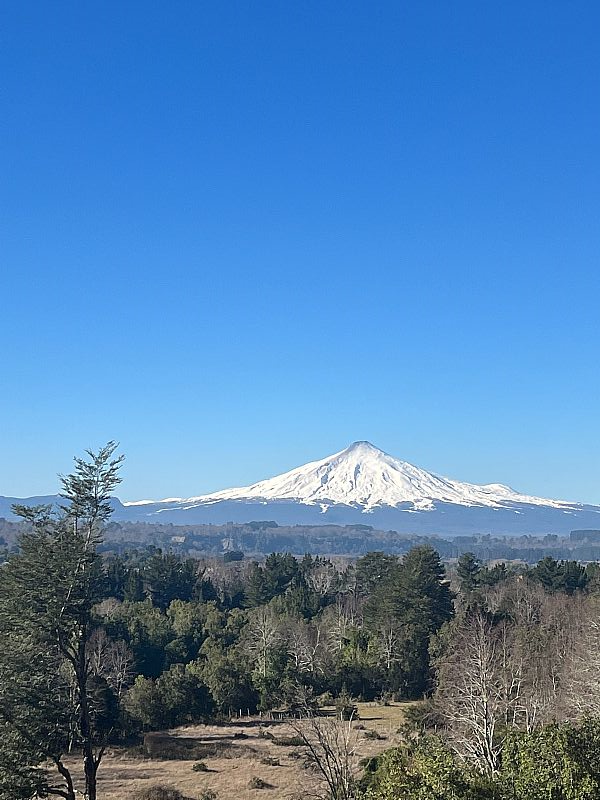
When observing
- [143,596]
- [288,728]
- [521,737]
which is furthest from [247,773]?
[143,596]

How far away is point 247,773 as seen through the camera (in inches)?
1059

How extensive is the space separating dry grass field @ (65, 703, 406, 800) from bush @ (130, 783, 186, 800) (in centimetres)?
34

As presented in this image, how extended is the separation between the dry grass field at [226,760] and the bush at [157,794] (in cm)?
34

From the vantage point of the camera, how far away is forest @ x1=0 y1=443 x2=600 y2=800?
43.1 ft

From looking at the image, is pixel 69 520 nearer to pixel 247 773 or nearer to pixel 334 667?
pixel 247 773

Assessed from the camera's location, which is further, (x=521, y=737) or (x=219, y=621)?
(x=219, y=621)

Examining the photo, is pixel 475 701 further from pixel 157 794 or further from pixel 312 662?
pixel 312 662

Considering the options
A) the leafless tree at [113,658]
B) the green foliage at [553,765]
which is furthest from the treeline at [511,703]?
the leafless tree at [113,658]

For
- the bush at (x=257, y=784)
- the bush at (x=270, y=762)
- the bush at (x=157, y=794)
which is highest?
the bush at (x=157, y=794)

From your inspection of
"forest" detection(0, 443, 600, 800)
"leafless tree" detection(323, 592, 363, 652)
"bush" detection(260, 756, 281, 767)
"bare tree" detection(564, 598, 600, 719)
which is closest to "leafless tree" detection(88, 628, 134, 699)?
"forest" detection(0, 443, 600, 800)

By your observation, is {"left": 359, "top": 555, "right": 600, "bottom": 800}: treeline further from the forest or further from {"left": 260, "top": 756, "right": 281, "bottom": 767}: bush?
{"left": 260, "top": 756, "right": 281, "bottom": 767}: bush

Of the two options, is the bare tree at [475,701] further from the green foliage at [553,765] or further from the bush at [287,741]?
the bush at [287,741]

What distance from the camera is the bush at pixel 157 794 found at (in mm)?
23000

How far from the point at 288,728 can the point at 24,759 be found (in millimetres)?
24199
